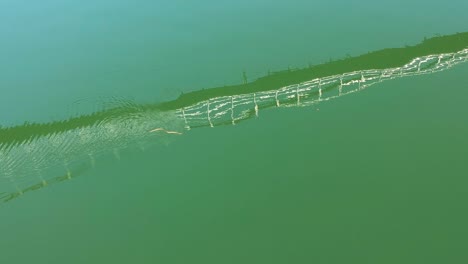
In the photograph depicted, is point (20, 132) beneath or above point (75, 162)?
above

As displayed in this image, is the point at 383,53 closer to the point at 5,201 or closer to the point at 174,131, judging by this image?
the point at 174,131

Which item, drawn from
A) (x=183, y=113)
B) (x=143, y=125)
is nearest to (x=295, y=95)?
(x=183, y=113)

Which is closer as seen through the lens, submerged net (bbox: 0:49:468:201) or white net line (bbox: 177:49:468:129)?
submerged net (bbox: 0:49:468:201)

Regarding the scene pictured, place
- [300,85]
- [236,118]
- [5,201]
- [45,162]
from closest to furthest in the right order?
[5,201], [45,162], [236,118], [300,85]

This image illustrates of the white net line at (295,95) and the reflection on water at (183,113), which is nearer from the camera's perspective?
the reflection on water at (183,113)

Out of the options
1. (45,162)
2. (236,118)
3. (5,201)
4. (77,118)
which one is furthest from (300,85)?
(5,201)

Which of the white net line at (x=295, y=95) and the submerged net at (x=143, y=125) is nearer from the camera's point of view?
the submerged net at (x=143, y=125)
